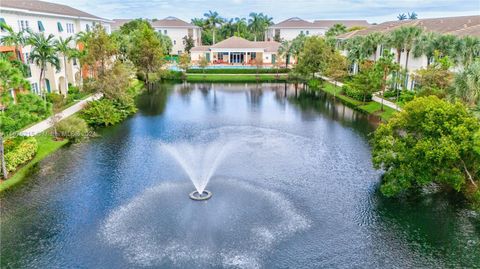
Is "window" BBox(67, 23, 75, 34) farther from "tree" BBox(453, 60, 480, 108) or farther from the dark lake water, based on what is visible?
"tree" BBox(453, 60, 480, 108)

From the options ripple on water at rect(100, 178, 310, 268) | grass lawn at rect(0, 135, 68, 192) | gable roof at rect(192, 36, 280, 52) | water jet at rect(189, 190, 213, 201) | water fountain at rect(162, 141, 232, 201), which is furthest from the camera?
gable roof at rect(192, 36, 280, 52)

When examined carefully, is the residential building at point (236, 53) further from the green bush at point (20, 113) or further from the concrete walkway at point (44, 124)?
the green bush at point (20, 113)

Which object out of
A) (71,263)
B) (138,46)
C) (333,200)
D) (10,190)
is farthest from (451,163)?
(138,46)

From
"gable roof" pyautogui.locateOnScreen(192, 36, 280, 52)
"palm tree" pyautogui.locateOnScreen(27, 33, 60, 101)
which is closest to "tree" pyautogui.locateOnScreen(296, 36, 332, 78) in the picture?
"gable roof" pyautogui.locateOnScreen(192, 36, 280, 52)

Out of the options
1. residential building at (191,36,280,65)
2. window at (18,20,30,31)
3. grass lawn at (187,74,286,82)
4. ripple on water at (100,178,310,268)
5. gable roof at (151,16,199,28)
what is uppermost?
gable roof at (151,16,199,28)

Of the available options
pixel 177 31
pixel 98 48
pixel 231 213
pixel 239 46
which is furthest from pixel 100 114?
pixel 177 31

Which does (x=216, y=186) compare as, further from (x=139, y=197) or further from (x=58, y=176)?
(x=58, y=176)

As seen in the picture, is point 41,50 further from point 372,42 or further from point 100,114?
point 372,42
